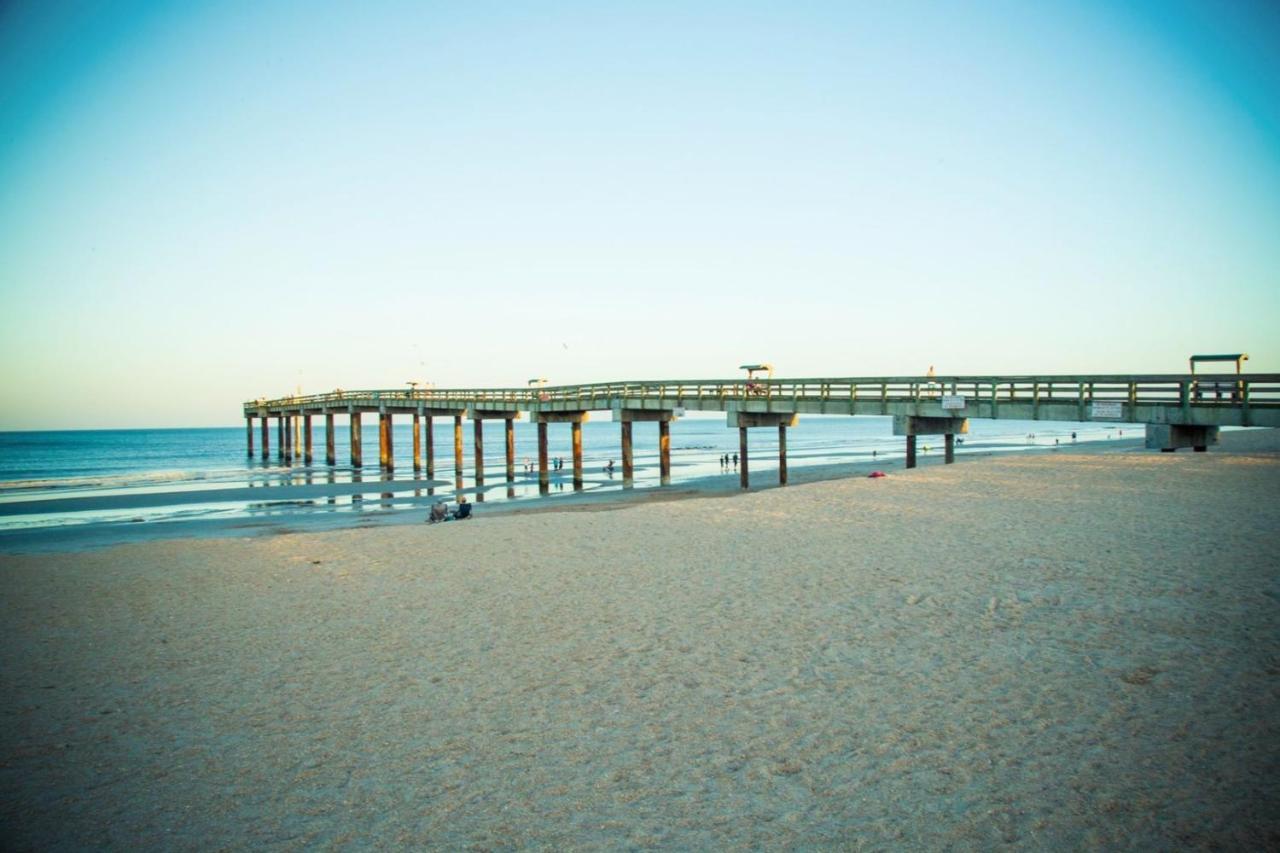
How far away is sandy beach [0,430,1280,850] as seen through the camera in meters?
4.45

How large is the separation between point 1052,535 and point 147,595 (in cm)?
1460

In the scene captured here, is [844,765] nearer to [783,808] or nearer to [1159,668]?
[783,808]

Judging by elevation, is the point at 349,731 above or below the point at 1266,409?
below

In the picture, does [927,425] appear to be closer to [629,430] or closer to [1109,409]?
[1109,409]

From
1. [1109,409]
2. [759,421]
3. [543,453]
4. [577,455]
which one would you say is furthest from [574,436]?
[1109,409]

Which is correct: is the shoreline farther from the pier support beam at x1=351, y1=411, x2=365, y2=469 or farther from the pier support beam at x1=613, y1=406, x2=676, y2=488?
the pier support beam at x1=351, y1=411, x2=365, y2=469

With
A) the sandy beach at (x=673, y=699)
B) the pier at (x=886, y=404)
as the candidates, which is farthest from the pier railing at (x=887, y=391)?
the sandy beach at (x=673, y=699)

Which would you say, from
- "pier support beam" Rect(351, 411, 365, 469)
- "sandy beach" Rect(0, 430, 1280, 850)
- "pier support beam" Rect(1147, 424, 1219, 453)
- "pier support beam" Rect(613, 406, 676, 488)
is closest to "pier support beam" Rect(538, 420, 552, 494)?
"pier support beam" Rect(613, 406, 676, 488)

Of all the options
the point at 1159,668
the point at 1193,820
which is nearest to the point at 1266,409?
the point at 1159,668

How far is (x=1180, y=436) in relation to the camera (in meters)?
16.8

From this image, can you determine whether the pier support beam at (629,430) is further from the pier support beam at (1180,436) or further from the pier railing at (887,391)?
the pier support beam at (1180,436)

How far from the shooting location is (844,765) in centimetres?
496

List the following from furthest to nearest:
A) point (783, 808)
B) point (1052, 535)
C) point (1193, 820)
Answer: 1. point (1052, 535)
2. point (783, 808)
3. point (1193, 820)

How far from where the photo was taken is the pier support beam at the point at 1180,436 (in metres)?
16.7
